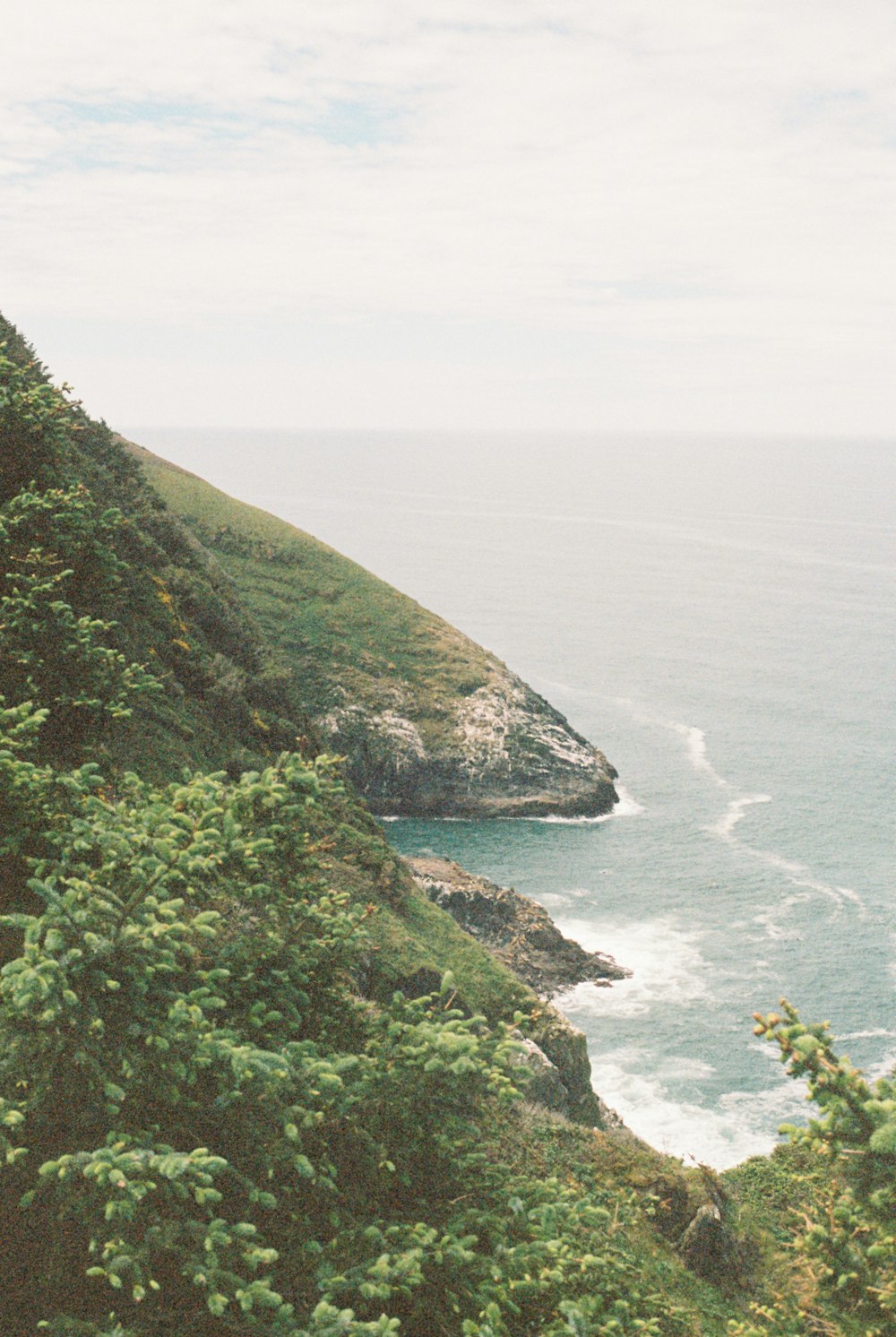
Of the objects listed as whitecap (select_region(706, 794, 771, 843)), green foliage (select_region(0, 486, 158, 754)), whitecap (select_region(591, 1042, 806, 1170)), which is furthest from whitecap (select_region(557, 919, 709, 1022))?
green foliage (select_region(0, 486, 158, 754))

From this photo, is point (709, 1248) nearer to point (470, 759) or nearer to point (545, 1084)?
point (545, 1084)

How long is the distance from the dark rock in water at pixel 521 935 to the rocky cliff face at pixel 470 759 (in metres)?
24.2

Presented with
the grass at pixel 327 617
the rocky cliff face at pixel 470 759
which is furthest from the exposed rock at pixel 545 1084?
the grass at pixel 327 617

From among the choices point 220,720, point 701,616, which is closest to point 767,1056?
point 220,720

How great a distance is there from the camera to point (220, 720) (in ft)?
112

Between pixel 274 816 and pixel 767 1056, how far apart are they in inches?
1875

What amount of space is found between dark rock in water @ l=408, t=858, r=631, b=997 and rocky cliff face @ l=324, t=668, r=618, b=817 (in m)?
24.2

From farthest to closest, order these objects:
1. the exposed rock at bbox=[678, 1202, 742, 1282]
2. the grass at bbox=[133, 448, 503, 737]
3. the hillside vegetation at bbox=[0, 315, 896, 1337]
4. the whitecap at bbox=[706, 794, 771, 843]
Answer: the grass at bbox=[133, 448, 503, 737] < the whitecap at bbox=[706, 794, 771, 843] < the exposed rock at bbox=[678, 1202, 742, 1282] < the hillside vegetation at bbox=[0, 315, 896, 1337]

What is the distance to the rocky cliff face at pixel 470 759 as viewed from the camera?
87438mm

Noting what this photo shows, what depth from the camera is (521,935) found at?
194 feet

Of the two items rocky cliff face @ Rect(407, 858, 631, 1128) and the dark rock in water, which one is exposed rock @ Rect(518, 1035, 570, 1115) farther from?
the dark rock in water

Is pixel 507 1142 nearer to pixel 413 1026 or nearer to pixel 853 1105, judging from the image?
pixel 413 1026

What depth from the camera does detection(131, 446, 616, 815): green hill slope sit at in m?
88.8

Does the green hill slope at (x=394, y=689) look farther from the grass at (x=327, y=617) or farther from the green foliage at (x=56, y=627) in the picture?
the green foliage at (x=56, y=627)
